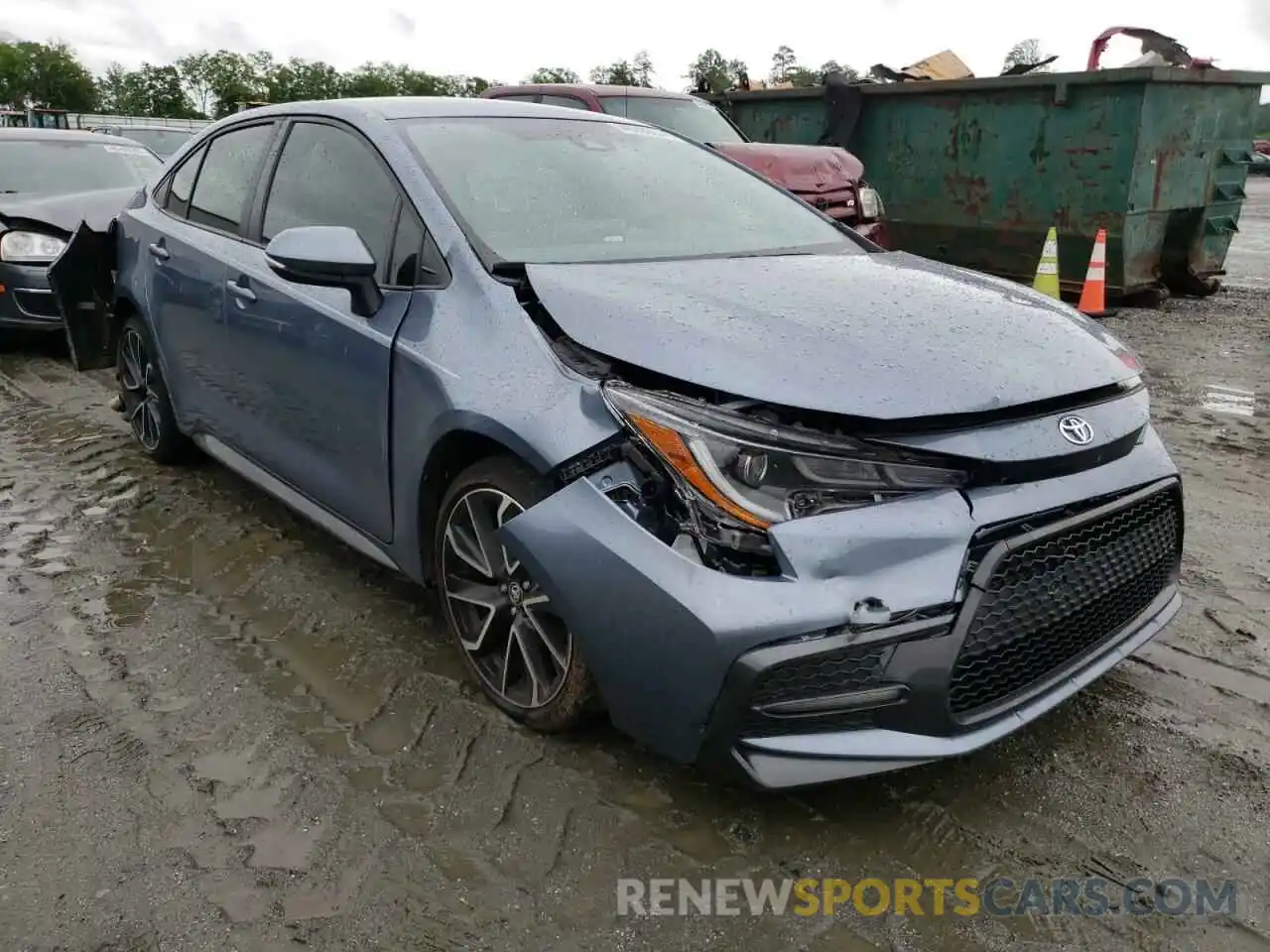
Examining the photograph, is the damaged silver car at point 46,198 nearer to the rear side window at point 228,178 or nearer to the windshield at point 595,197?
the rear side window at point 228,178

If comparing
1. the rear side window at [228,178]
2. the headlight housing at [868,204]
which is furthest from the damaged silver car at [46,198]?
the headlight housing at [868,204]

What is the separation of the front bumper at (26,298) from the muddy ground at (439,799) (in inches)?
150

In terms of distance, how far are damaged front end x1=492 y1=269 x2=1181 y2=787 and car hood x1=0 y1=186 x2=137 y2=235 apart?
5710mm

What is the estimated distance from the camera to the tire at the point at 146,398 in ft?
14.8

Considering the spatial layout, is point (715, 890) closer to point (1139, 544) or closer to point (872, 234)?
point (1139, 544)

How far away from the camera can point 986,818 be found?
2.33 m

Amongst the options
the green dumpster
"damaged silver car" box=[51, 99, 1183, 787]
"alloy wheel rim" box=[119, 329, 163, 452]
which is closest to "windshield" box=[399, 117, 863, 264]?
"damaged silver car" box=[51, 99, 1183, 787]

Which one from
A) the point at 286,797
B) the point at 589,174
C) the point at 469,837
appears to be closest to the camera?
the point at 469,837

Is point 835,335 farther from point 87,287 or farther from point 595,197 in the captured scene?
point 87,287

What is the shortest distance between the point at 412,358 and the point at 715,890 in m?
1.51

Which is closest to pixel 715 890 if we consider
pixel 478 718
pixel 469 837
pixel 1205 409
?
pixel 469 837

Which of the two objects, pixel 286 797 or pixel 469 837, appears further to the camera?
pixel 286 797

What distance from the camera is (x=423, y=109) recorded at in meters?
3.31

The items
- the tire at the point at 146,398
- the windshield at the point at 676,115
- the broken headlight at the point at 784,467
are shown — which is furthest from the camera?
the windshield at the point at 676,115
